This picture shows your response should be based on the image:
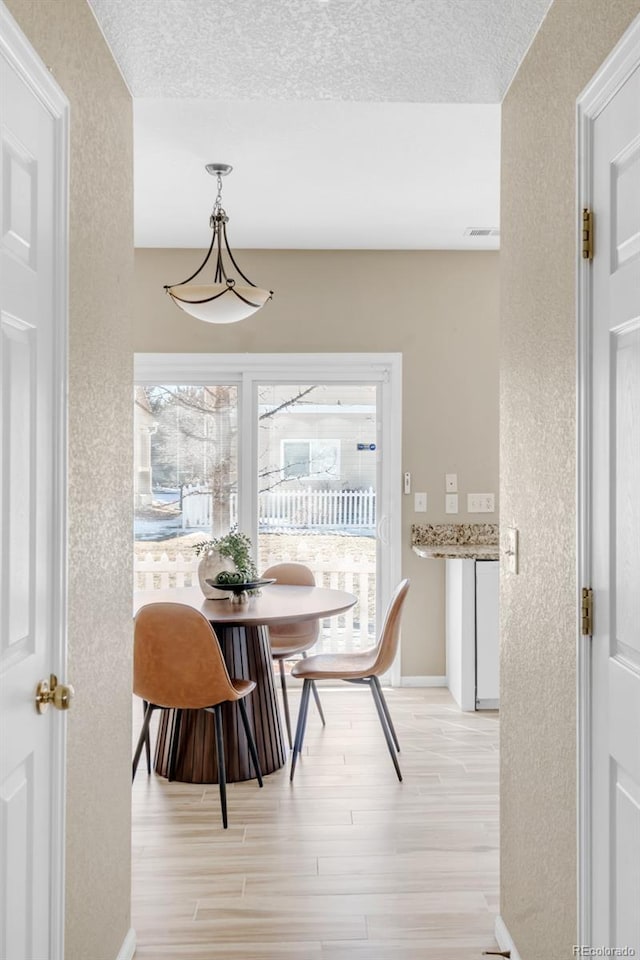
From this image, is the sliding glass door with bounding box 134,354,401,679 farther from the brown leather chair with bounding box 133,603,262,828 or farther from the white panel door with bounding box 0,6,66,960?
the white panel door with bounding box 0,6,66,960

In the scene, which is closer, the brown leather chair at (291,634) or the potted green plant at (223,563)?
the potted green plant at (223,563)

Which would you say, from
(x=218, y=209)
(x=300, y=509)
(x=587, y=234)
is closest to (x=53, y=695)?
(x=587, y=234)

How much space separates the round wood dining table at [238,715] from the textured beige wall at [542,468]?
1.33 metres

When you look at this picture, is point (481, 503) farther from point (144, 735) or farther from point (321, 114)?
point (321, 114)

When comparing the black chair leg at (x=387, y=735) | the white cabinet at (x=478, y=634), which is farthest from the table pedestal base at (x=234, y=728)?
the white cabinet at (x=478, y=634)

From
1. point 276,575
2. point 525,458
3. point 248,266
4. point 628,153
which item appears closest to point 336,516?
point 276,575

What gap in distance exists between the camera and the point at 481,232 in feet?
14.2

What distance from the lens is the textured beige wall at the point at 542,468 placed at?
1.59m

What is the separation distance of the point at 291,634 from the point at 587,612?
2766 mm

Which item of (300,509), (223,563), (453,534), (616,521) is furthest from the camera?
(300,509)

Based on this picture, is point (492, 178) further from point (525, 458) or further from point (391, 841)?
point (391, 841)

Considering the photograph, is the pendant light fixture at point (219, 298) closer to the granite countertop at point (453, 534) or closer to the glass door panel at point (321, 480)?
the glass door panel at point (321, 480)

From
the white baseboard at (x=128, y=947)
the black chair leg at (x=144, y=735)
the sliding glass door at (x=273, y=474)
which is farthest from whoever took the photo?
the sliding glass door at (x=273, y=474)

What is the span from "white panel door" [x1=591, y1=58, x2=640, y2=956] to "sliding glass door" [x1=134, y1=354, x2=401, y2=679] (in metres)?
3.33
